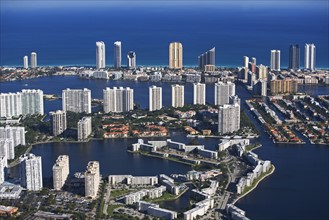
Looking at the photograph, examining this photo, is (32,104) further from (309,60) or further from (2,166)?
(309,60)

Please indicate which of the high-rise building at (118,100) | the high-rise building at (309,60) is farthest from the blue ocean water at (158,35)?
the high-rise building at (118,100)

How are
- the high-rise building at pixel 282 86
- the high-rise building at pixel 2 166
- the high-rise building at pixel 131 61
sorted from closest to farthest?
the high-rise building at pixel 2 166 → the high-rise building at pixel 282 86 → the high-rise building at pixel 131 61

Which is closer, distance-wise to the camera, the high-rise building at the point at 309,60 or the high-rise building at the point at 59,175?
the high-rise building at the point at 59,175

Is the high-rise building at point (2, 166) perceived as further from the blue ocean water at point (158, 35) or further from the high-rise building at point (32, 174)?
the blue ocean water at point (158, 35)

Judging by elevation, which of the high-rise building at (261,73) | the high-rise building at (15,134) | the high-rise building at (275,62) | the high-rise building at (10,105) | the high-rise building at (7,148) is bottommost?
the high-rise building at (7,148)

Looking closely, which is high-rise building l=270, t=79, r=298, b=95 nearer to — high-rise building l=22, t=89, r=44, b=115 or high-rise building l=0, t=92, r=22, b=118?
high-rise building l=22, t=89, r=44, b=115
